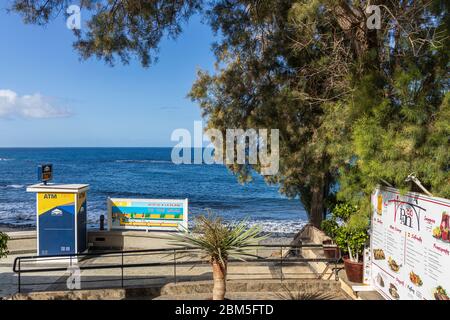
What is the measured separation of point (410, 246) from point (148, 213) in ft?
26.9

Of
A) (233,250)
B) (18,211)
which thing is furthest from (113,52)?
(18,211)

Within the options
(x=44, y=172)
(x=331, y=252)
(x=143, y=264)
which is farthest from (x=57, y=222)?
(x=331, y=252)

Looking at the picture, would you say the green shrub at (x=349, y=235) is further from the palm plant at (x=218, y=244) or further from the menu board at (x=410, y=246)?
the palm plant at (x=218, y=244)

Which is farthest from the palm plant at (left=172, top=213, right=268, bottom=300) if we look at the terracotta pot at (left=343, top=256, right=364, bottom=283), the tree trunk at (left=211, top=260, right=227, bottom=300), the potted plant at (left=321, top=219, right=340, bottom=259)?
the potted plant at (left=321, top=219, right=340, bottom=259)

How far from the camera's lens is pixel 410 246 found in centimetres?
602

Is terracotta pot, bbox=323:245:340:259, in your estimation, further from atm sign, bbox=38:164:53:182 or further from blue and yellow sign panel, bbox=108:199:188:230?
atm sign, bbox=38:164:53:182

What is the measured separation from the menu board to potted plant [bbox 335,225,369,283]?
34cm

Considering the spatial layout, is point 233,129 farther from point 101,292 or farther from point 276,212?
point 276,212

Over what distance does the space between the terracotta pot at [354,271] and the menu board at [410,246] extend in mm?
344

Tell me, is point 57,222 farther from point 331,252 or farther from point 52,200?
point 331,252

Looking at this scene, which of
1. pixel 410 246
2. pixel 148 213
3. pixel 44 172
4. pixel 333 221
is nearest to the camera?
pixel 410 246

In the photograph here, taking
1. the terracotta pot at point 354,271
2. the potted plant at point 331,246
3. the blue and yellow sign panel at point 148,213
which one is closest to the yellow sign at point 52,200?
the blue and yellow sign panel at point 148,213

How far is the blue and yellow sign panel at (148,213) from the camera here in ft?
39.9
